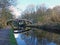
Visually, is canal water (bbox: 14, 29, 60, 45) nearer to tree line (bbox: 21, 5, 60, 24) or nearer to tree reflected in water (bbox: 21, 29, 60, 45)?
tree reflected in water (bbox: 21, 29, 60, 45)

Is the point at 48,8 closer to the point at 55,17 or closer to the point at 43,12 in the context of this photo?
the point at 43,12

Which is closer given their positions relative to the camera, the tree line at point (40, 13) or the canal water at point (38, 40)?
the canal water at point (38, 40)

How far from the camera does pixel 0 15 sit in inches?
1064

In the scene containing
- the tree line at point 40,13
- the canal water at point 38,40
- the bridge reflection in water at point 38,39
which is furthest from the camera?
the tree line at point 40,13

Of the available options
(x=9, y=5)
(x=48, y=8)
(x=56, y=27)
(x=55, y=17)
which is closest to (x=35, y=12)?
(x=48, y=8)

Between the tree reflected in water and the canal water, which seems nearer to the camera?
the canal water

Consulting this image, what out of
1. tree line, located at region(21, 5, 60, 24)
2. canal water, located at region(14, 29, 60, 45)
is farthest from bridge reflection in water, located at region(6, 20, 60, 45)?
tree line, located at region(21, 5, 60, 24)

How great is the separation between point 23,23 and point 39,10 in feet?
26.2

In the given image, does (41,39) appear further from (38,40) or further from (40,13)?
(40,13)

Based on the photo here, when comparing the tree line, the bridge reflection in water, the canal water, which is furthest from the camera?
the tree line

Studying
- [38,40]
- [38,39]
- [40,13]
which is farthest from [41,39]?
[40,13]

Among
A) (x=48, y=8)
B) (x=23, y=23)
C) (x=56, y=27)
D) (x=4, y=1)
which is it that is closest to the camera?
(x=4, y=1)

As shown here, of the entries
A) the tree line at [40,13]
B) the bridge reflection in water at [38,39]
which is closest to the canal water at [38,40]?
the bridge reflection in water at [38,39]

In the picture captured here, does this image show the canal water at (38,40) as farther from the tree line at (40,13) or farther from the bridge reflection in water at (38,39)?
the tree line at (40,13)
